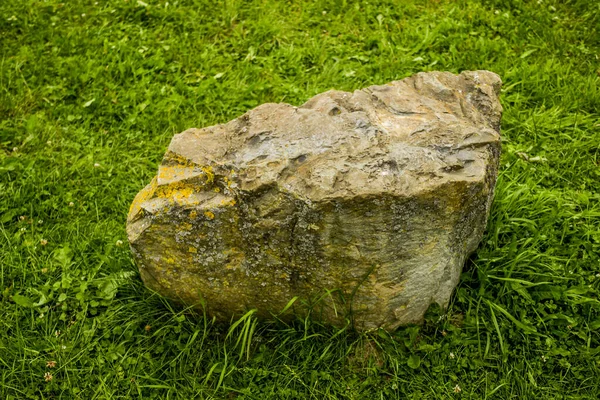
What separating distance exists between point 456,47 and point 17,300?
4.35m

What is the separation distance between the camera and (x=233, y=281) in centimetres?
315

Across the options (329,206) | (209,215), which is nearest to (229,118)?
(209,215)

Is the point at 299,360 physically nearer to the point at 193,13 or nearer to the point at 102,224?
the point at 102,224

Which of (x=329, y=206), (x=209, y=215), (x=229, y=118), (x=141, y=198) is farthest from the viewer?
(x=229, y=118)

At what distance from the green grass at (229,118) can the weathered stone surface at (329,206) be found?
273 millimetres

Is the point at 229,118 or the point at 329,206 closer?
the point at 329,206

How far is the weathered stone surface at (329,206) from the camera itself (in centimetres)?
279

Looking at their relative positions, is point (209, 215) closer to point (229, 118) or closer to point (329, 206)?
point (329, 206)

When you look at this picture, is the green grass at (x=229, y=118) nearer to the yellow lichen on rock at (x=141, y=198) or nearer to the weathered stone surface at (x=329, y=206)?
the weathered stone surface at (x=329, y=206)

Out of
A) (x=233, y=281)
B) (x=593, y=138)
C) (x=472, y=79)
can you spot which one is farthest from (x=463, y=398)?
(x=593, y=138)

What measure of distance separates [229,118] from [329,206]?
2.51m

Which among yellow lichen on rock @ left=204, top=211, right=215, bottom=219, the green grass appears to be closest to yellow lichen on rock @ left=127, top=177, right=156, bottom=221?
yellow lichen on rock @ left=204, top=211, right=215, bottom=219

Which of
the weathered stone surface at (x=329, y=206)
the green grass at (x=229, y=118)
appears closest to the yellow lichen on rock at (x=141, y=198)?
the weathered stone surface at (x=329, y=206)

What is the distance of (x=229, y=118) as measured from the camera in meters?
4.99
